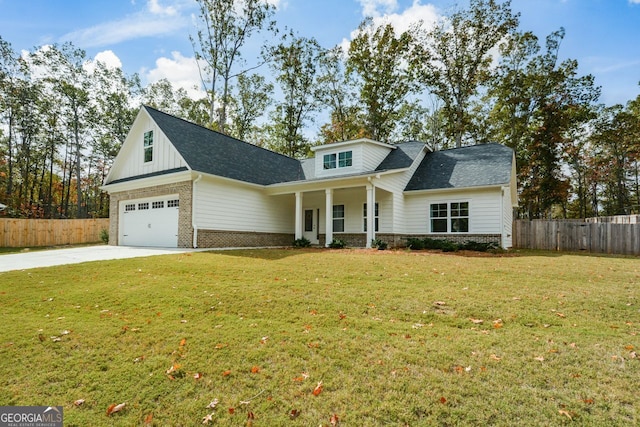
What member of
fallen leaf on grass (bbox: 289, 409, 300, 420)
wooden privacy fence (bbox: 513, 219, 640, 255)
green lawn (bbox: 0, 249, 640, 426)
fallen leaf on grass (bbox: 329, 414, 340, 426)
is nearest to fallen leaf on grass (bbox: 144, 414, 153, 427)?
green lawn (bbox: 0, 249, 640, 426)

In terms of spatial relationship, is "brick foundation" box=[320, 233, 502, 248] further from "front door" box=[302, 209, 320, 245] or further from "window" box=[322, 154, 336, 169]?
"window" box=[322, 154, 336, 169]

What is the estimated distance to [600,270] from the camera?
332 inches

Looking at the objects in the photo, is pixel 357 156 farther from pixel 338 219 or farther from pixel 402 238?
pixel 402 238

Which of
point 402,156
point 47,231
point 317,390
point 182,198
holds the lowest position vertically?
point 317,390

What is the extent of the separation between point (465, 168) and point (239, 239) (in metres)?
11.8

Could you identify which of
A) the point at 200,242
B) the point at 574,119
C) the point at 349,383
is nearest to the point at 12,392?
the point at 349,383

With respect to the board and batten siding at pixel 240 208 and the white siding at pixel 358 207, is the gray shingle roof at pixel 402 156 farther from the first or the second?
the board and batten siding at pixel 240 208

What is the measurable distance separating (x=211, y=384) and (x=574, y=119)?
30.0m

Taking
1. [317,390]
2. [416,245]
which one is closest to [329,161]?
[416,245]

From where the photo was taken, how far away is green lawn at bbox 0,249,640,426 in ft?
9.03

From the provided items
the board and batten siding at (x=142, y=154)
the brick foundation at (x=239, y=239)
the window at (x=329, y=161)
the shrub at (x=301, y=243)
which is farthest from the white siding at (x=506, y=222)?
the board and batten siding at (x=142, y=154)

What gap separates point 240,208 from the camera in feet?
53.1

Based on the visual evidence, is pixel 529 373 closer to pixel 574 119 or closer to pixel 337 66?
pixel 574 119

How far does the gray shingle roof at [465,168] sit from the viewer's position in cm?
1514
